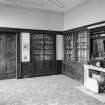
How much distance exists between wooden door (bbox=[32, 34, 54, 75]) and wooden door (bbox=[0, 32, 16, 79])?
95 centimetres

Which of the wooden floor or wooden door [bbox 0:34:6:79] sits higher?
wooden door [bbox 0:34:6:79]

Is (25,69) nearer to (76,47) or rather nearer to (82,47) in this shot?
(76,47)

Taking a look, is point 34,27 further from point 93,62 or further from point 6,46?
point 93,62

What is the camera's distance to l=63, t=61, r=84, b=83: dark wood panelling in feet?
15.3

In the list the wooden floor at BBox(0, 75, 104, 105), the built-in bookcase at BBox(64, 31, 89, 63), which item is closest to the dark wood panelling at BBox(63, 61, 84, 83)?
the built-in bookcase at BBox(64, 31, 89, 63)

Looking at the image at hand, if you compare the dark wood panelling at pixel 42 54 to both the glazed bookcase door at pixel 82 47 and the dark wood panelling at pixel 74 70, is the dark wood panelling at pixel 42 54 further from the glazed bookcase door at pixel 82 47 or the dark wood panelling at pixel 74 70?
the glazed bookcase door at pixel 82 47

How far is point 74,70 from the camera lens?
16.9 ft

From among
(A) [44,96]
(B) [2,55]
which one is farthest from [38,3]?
(A) [44,96]

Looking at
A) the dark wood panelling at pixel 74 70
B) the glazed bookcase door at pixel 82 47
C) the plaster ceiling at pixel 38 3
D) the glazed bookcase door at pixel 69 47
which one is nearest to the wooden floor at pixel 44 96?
the dark wood panelling at pixel 74 70

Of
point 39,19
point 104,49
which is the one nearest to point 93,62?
point 104,49

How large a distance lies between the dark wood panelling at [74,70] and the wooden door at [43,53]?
73 cm

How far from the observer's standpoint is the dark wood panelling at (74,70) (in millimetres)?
4656

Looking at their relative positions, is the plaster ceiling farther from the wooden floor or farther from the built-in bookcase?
the wooden floor

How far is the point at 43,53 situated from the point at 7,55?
67.6 inches
